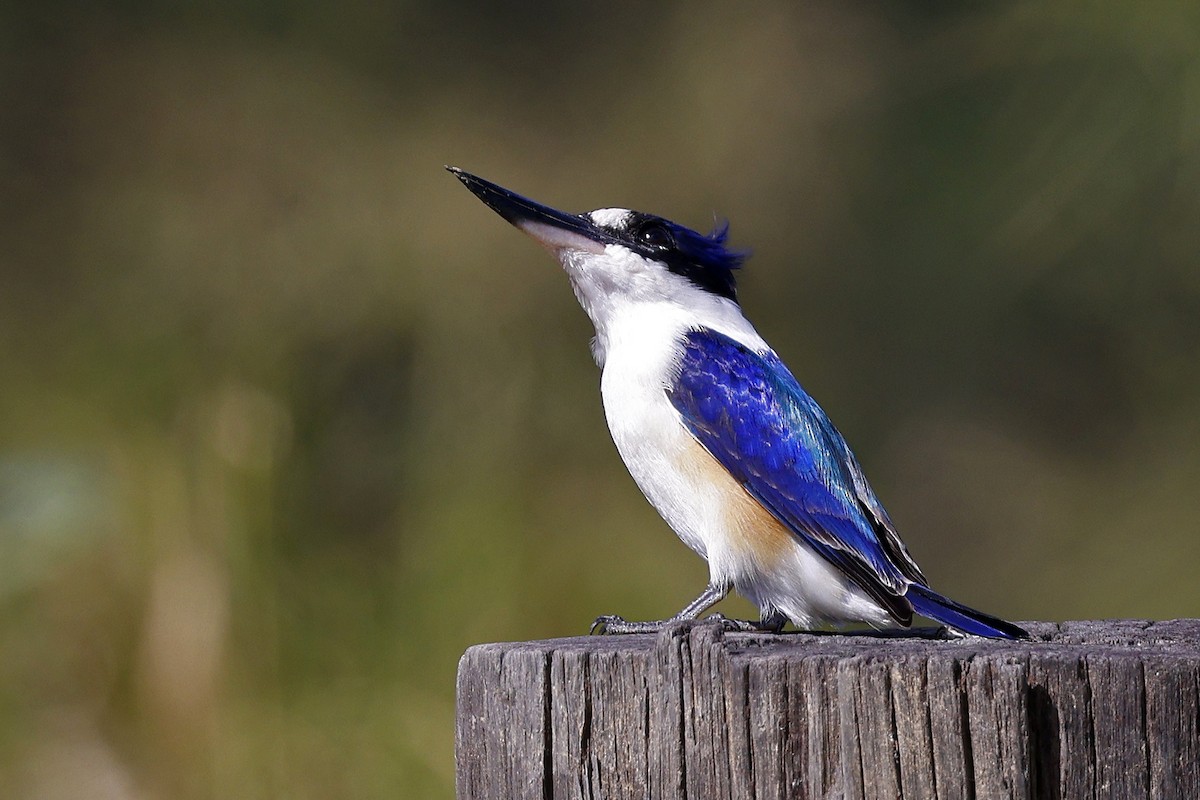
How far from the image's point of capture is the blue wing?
9.35ft

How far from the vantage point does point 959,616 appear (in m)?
2.45

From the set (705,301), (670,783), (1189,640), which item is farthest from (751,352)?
(670,783)

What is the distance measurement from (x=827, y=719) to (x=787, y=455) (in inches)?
49.9

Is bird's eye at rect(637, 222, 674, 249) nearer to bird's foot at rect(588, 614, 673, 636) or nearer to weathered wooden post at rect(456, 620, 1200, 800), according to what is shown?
bird's foot at rect(588, 614, 673, 636)

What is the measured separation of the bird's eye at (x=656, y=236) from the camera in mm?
3445

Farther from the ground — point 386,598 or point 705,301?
point 705,301

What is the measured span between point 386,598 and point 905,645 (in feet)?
9.87

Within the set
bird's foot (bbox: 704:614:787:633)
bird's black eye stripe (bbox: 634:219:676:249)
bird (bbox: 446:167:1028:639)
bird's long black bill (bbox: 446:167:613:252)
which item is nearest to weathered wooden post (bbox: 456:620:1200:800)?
bird's foot (bbox: 704:614:787:633)

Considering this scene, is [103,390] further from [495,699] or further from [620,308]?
[495,699]

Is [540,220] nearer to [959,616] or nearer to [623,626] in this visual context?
[623,626]

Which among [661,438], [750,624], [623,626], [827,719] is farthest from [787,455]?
[827,719]

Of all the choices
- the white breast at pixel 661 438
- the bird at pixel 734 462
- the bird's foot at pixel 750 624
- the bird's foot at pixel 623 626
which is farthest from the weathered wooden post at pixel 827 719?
the white breast at pixel 661 438

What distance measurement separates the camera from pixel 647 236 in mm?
3451

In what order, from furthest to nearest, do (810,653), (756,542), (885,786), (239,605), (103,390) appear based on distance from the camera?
(103,390) → (239,605) → (756,542) → (810,653) → (885,786)
